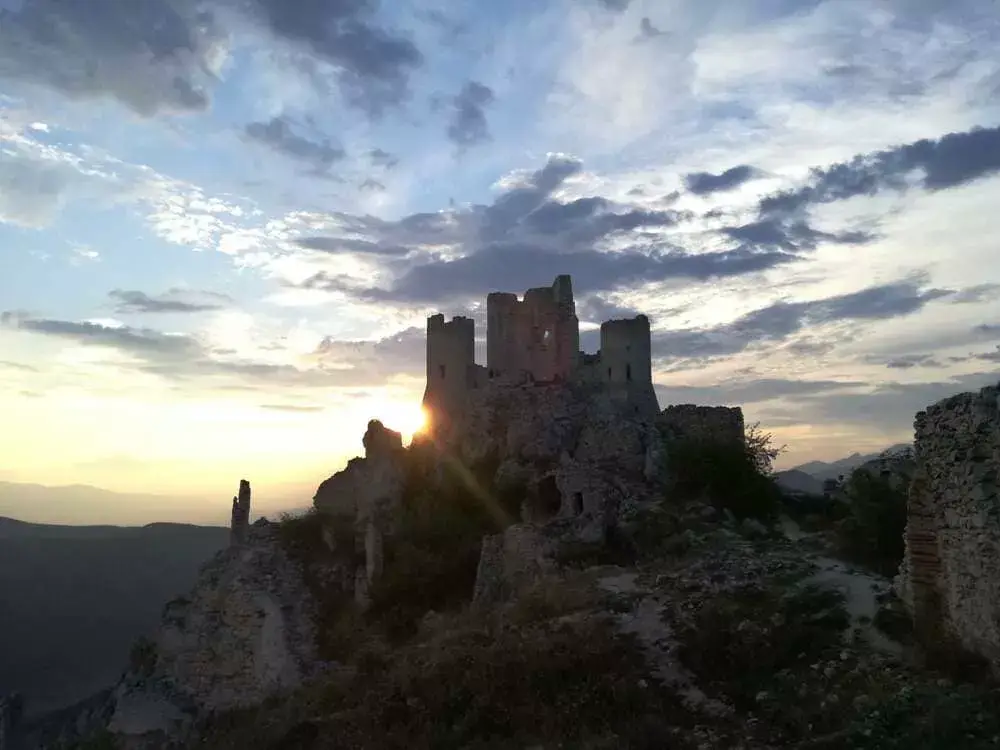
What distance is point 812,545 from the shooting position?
59.2 ft

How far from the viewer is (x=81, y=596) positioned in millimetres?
73062

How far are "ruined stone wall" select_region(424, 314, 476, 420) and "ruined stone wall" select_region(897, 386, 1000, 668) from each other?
2472 cm

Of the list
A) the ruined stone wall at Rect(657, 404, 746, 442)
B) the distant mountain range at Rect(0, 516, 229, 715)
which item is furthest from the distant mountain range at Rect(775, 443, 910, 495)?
the distant mountain range at Rect(0, 516, 229, 715)

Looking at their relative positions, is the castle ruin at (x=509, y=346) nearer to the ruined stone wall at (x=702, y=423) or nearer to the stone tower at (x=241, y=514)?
the ruined stone wall at (x=702, y=423)

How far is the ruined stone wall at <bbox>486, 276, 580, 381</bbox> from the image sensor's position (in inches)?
1387

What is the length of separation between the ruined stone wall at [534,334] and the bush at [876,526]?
19051mm

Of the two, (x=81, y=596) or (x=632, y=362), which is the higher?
(x=632, y=362)

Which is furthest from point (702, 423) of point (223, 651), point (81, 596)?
point (81, 596)

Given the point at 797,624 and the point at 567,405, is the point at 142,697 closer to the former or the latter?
the point at 567,405

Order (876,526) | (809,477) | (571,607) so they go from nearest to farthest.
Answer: (571,607)
(876,526)
(809,477)

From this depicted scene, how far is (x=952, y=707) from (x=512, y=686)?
5.53m

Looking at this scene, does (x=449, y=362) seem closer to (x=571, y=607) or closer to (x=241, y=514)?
(x=241, y=514)

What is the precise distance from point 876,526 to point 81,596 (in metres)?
74.9

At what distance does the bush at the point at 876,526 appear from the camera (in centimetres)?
1591
